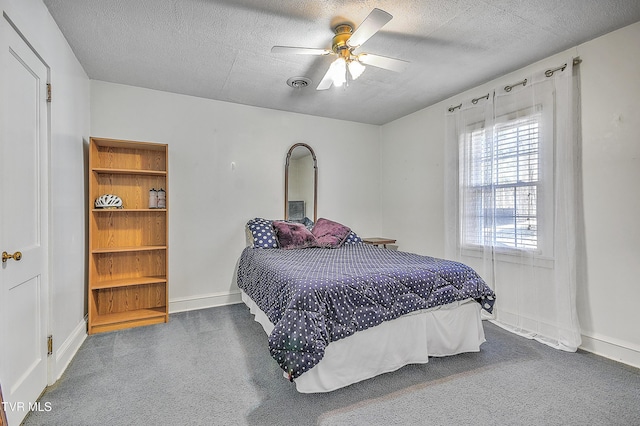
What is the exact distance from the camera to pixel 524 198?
2.78 meters

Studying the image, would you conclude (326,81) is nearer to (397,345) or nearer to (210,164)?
(210,164)

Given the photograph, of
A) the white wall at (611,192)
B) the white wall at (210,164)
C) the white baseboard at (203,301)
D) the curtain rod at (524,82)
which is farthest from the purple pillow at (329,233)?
the white wall at (611,192)

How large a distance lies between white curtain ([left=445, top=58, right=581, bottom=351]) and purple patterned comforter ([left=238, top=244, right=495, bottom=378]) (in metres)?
0.70

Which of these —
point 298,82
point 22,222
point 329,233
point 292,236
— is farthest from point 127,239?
point 298,82

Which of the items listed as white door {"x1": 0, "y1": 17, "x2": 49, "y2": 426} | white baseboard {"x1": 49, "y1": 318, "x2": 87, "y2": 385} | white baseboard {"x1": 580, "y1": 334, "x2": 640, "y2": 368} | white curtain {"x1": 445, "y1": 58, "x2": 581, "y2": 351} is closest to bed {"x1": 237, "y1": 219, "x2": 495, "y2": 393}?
white curtain {"x1": 445, "y1": 58, "x2": 581, "y2": 351}

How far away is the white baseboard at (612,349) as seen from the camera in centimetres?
218

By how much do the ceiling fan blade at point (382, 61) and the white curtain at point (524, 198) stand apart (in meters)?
1.34

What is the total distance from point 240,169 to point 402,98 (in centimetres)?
219

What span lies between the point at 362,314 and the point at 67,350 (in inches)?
87.6

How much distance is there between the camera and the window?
271cm

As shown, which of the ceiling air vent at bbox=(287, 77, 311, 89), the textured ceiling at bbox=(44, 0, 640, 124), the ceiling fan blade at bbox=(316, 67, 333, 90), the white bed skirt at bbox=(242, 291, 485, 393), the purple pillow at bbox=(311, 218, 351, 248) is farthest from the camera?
the purple pillow at bbox=(311, 218, 351, 248)

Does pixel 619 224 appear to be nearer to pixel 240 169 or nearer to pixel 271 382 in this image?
pixel 271 382

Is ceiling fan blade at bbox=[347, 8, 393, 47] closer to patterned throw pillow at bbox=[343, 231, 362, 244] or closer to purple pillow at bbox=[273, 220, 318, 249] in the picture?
purple pillow at bbox=[273, 220, 318, 249]

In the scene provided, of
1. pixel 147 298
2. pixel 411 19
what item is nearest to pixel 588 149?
pixel 411 19
